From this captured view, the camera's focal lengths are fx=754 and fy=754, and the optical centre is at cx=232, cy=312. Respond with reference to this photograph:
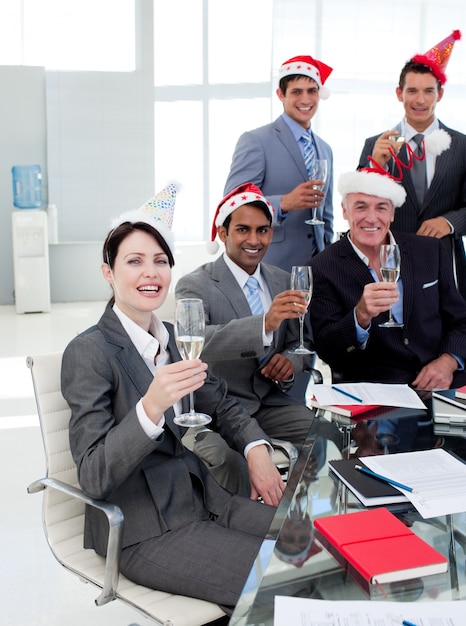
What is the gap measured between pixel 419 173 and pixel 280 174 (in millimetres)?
656

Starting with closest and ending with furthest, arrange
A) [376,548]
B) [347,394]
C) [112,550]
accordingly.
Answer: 1. [376,548]
2. [112,550]
3. [347,394]

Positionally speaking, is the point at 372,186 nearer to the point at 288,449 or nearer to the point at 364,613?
the point at 288,449

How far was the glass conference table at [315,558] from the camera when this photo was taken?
3.66 ft

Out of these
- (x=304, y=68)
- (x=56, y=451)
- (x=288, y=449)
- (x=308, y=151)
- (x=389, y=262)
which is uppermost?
(x=304, y=68)

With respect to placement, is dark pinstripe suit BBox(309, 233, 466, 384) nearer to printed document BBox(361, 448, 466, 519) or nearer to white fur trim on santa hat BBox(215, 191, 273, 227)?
white fur trim on santa hat BBox(215, 191, 273, 227)

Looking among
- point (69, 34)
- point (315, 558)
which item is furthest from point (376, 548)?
point (69, 34)

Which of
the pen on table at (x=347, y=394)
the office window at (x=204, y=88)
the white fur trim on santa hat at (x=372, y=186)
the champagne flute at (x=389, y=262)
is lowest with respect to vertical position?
the pen on table at (x=347, y=394)

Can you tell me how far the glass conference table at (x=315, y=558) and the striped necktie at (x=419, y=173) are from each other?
2.18 m

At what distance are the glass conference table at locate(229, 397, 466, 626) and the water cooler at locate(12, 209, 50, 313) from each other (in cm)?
672

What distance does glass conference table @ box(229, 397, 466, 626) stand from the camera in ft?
3.66

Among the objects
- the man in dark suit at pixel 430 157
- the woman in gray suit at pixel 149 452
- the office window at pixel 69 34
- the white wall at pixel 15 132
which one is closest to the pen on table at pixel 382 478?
the woman in gray suit at pixel 149 452

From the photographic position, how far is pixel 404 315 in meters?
2.83

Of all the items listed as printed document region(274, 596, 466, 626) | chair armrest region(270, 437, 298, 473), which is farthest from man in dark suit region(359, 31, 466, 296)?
printed document region(274, 596, 466, 626)

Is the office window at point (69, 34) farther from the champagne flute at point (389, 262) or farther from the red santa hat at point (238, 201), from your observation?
the champagne flute at point (389, 262)
